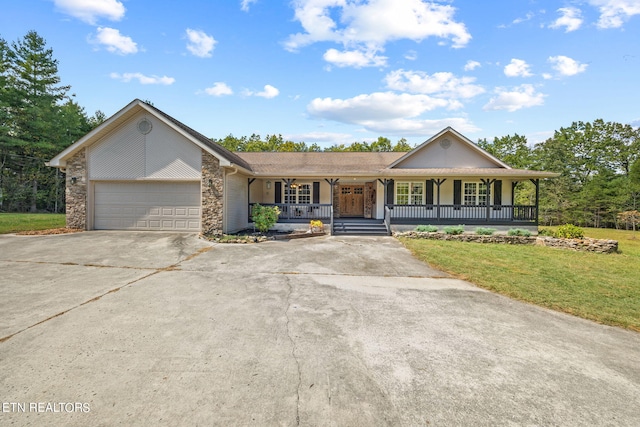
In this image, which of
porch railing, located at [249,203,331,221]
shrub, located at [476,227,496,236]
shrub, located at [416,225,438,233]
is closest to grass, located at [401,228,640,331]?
shrub, located at [476,227,496,236]

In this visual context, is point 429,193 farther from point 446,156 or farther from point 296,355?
point 296,355

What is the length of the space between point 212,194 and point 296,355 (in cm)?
1014

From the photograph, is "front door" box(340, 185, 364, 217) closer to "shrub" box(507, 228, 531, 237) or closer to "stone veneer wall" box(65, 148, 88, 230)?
"shrub" box(507, 228, 531, 237)

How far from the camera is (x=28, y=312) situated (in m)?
4.01

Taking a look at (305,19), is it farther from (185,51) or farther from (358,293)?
(358,293)

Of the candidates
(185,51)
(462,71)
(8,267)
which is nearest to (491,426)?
(8,267)

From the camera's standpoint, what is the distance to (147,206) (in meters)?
12.4

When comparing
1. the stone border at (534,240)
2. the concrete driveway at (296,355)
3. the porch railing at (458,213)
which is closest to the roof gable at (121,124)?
the concrete driveway at (296,355)

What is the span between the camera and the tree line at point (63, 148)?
24.3 meters

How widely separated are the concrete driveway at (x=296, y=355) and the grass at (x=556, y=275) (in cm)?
66

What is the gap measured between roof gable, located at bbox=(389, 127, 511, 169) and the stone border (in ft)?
13.9

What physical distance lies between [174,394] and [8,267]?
24.4ft

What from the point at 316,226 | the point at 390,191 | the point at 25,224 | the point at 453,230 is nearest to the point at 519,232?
the point at 453,230

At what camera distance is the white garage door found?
12273mm
